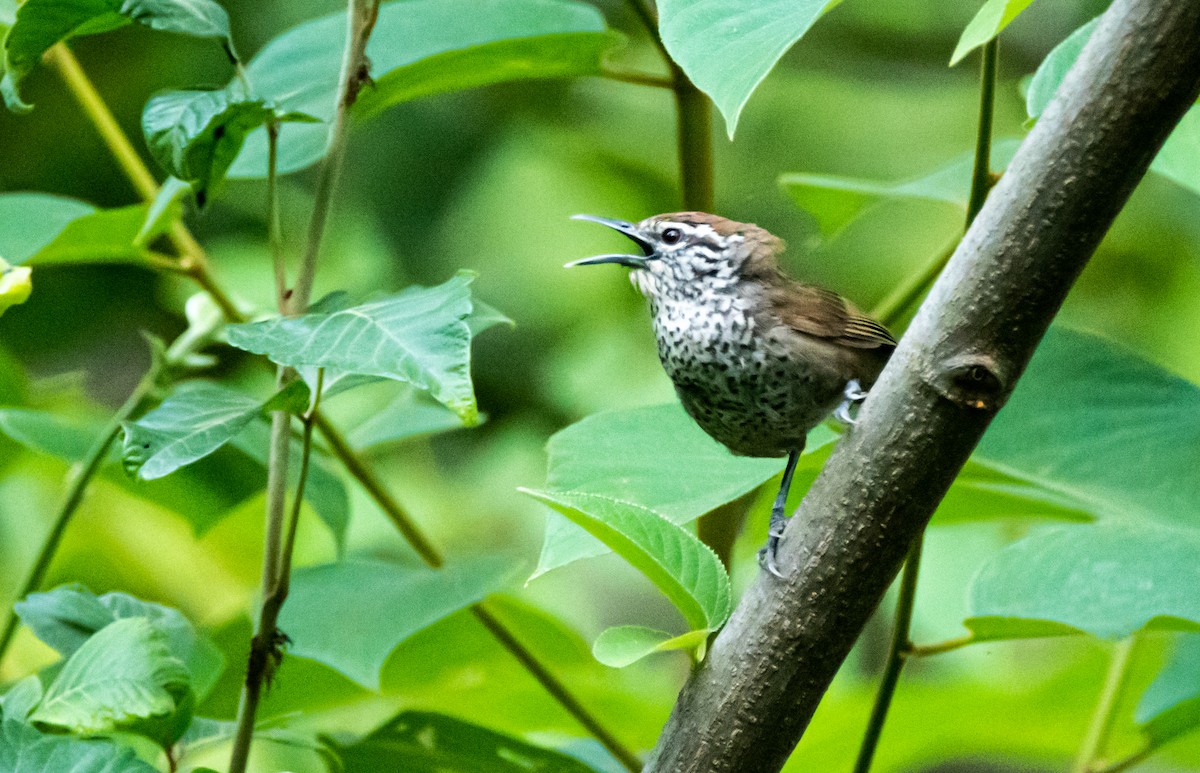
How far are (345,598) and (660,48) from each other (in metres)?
1.07

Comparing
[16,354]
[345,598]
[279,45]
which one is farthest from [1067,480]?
[16,354]

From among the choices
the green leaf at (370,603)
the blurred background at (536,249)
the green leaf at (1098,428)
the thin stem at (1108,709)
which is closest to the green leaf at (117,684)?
the green leaf at (370,603)

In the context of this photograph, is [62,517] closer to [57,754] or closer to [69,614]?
[69,614]

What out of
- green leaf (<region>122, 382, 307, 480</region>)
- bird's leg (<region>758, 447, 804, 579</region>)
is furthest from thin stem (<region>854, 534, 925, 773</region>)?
green leaf (<region>122, 382, 307, 480</region>)

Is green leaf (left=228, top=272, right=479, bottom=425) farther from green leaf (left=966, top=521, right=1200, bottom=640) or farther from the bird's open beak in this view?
green leaf (left=966, top=521, right=1200, bottom=640)

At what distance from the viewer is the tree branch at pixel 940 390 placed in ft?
3.19

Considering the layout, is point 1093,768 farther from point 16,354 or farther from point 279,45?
point 16,354

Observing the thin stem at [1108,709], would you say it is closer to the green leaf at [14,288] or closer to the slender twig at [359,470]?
the slender twig at [359,470]

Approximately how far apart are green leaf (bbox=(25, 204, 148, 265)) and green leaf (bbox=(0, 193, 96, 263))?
18 mm

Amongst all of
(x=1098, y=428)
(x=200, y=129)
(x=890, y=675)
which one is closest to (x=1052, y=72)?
(x=1098, y=428)

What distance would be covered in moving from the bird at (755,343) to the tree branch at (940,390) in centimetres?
36

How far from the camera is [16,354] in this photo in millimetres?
4441

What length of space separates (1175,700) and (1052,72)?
1077 millimetres

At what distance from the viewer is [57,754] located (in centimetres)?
119
